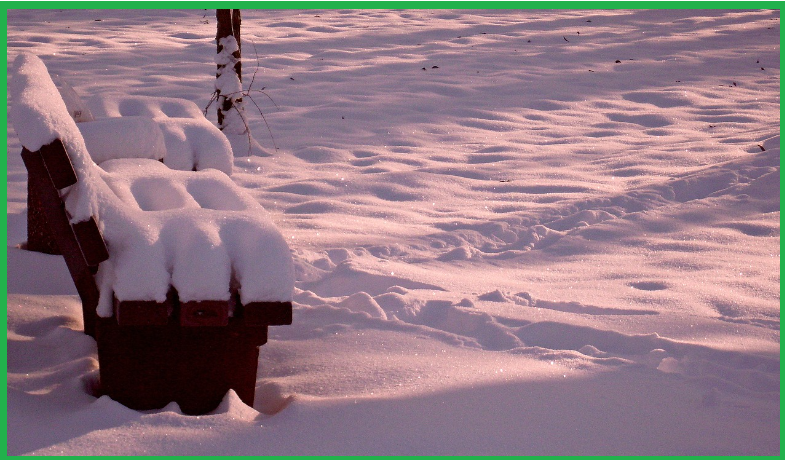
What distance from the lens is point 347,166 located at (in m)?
5.34

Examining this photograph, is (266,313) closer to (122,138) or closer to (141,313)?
(141,313)

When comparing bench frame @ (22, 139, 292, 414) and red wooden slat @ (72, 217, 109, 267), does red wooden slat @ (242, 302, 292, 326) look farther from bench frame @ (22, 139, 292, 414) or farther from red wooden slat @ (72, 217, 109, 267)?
red wooden slat @ (72, 217, 109, 267)

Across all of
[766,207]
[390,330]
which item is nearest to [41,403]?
[390,330]

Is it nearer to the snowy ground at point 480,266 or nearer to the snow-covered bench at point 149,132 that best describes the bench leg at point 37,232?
the snowy ground at point 480,266

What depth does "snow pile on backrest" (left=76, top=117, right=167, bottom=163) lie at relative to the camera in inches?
116

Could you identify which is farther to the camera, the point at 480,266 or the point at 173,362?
the point at 480,266

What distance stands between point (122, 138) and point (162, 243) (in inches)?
51.8

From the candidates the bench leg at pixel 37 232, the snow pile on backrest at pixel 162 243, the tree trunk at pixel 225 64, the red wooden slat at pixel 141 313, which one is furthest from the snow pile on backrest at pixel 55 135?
the tree trunk at pixel 225 64

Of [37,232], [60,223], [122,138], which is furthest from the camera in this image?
[37,232]

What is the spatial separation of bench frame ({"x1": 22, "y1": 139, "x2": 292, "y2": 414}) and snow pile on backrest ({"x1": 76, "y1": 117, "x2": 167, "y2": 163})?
0.94 metres

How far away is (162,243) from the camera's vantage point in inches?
73.5

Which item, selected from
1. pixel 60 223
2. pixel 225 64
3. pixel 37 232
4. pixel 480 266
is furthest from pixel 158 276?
pixel 225 64

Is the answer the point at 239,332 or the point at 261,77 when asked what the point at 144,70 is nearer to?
the point at 261,77

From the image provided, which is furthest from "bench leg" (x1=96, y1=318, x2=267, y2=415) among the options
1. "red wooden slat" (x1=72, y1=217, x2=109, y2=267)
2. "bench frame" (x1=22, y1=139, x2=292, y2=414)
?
"red wooden slat" (x1=72, y1=217, x2=109, y2=267)
